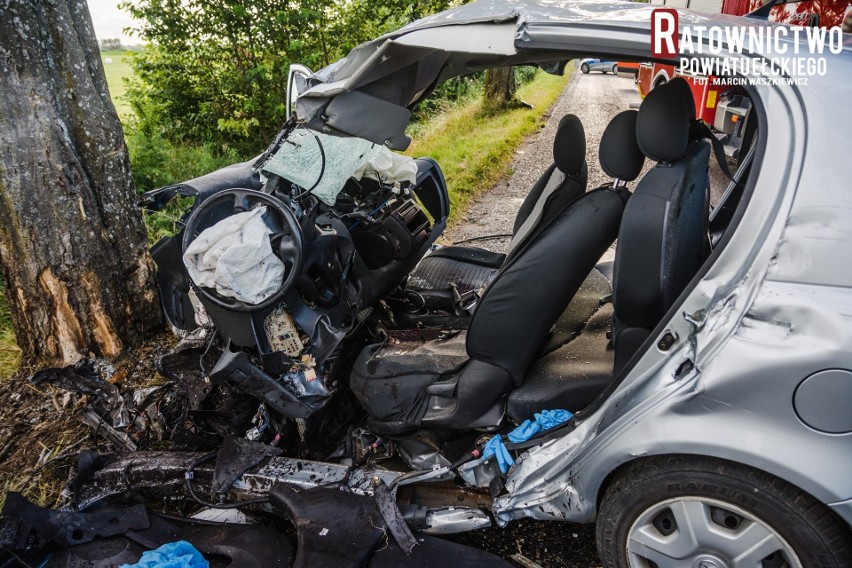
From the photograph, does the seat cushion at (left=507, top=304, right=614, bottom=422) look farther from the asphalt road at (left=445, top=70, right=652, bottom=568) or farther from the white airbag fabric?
the white airbag fabric

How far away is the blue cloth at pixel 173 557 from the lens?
1.85 metres

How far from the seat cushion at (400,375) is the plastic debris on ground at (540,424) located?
0.35m

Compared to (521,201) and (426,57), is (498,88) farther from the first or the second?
(426,57)

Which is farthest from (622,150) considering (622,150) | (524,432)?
(524,432)

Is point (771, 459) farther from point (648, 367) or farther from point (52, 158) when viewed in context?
point (52, 158)

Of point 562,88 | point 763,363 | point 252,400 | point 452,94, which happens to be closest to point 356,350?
point 252,400

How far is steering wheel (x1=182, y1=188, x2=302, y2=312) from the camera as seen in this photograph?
7.09 ft

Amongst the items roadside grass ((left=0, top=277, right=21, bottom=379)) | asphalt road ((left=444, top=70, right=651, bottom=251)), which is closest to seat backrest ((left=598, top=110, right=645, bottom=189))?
asphalt road ((left=444, top=70, right=651, bottom=251))

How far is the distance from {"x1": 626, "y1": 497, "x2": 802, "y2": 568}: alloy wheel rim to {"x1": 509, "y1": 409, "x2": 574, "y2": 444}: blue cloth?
1.33ft

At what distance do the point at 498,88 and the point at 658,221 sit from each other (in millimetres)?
11468

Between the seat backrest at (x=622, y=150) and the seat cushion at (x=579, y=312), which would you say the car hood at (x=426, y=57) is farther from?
the seat cushion at (x=579, y=312)

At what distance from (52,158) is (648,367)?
3013 millimetres

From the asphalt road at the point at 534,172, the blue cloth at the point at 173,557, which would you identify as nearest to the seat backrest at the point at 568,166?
the asphalt road at the point at 534,172

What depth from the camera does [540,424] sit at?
1.99 metres
